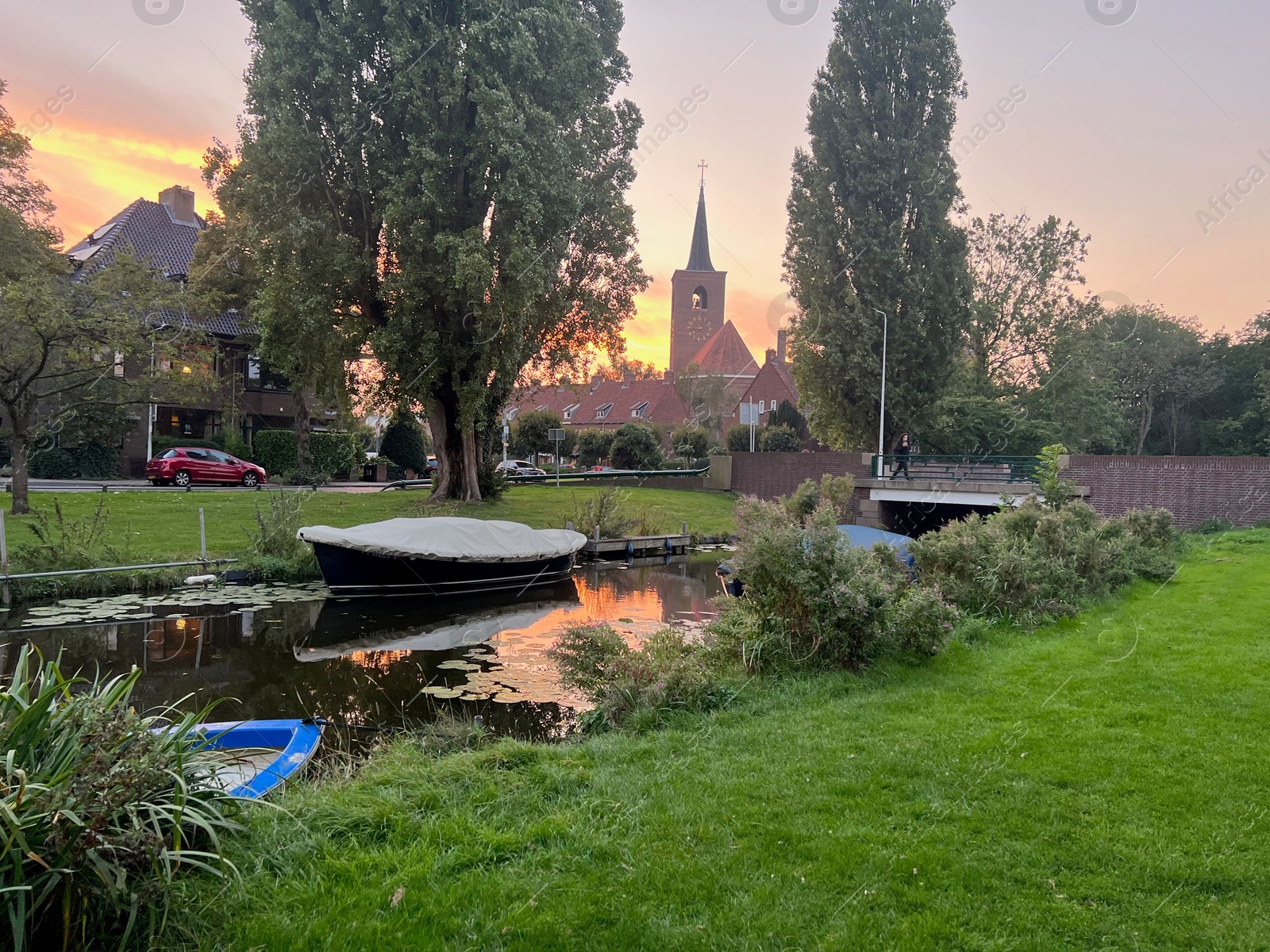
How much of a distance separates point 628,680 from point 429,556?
9.43 metres

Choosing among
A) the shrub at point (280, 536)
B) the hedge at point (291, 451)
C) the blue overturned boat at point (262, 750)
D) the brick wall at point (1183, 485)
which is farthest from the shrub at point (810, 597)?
the hedge at point (291, 451)

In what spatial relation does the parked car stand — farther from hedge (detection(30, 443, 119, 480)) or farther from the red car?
hedge (detection(30, 443, 119, 480))

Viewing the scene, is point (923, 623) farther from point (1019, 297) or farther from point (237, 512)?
point (1019, 297)

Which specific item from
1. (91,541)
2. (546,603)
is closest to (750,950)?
(546,603)

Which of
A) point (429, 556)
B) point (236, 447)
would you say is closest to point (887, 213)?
point (429, 556)

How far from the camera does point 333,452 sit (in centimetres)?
3622

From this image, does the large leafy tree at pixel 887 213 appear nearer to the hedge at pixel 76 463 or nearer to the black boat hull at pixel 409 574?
the black boat hull at pixel 409 574

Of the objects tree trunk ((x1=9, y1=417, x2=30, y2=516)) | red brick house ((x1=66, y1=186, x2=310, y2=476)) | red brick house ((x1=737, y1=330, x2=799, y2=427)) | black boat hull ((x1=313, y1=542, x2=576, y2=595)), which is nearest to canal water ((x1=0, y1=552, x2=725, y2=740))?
black boat hull ((x1=313, y1=542, x2=576, y2=595))

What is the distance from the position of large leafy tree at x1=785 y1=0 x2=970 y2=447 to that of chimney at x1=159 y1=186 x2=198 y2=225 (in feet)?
104

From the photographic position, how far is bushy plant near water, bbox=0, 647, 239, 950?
2.96 m

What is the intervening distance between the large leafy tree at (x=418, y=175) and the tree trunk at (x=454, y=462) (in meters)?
1.78

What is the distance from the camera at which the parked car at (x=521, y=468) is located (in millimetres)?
40781

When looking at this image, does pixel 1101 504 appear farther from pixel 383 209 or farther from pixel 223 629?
pixel 223 629

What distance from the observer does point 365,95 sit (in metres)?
21.4
